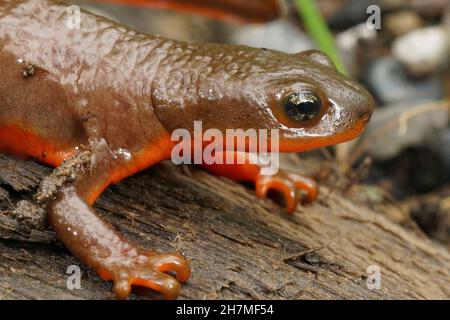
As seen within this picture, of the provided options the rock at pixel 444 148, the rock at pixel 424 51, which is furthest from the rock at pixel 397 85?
the rock at pixel 444 148

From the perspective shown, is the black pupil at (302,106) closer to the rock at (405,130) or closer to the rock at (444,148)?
the rock at (405,130)

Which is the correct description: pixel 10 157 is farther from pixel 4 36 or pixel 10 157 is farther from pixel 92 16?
pixel 92 16

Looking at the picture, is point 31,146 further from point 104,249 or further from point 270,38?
point 270,38

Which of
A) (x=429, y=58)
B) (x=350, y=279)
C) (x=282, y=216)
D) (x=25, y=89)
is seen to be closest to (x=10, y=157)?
(x=25, y=89)

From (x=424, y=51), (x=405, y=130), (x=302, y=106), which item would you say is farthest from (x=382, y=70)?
(x=302, y=106)

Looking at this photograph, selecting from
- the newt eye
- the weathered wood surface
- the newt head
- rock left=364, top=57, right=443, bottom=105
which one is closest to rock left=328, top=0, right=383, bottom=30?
rock left=364, top=57, right=443, bottom=105

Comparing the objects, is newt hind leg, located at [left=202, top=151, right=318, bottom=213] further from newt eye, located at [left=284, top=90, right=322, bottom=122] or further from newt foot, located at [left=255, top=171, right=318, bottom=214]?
newt eye, located at [left=284, top=90, right=322, bottom=122]
